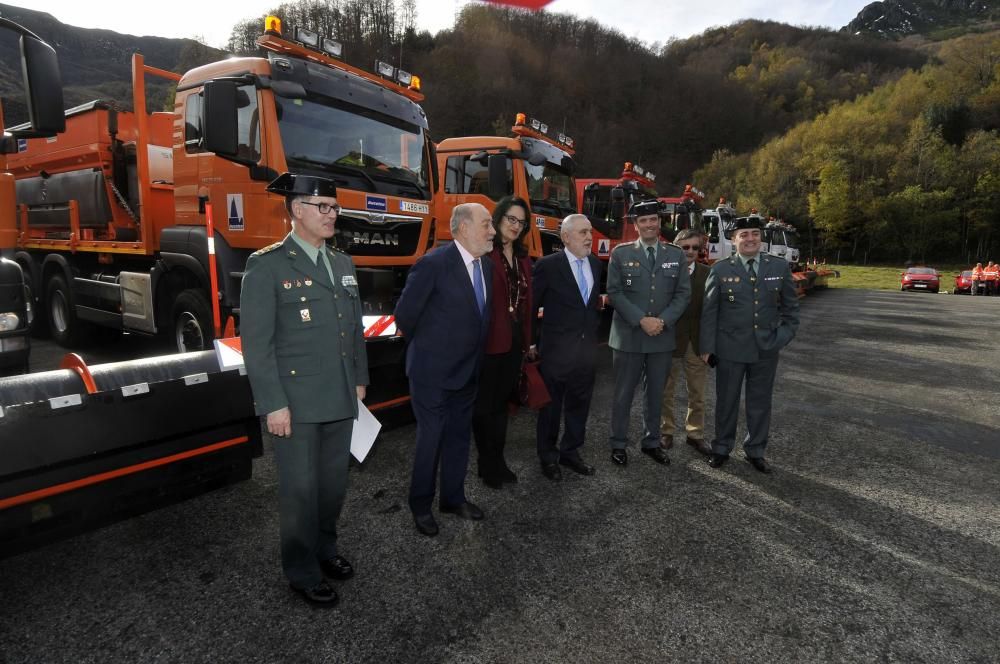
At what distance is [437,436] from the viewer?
301cm

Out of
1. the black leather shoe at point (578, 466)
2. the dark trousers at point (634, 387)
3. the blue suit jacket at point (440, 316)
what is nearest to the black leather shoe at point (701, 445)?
the dark trousers at point (634, 387)

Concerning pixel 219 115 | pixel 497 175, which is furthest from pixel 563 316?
pixel 497 175

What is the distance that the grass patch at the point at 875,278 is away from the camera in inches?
1170

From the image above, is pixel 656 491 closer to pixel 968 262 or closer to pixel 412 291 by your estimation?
pixel 412 291

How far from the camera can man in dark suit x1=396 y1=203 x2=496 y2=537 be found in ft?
9.61

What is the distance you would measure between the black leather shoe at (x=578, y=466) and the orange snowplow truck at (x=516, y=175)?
4.19m

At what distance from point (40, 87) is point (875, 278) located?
40696 mm

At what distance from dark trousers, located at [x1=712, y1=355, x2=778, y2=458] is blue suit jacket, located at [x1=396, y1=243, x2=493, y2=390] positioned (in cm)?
207

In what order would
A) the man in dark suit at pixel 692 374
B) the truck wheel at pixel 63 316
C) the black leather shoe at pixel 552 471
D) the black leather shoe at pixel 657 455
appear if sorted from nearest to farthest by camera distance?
the black leather shoe at pixel 552 471 < the black leather shoe at pixel 657 455 < the man in dark suit at pixel 692 374 < the truck wheel at pixel 63 316

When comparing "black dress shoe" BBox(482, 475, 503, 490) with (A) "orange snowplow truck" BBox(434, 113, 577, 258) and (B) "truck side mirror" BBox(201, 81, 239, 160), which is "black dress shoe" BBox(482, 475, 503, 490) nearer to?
(B) "truck side mirror" BBox(201, 81, 239, 160)

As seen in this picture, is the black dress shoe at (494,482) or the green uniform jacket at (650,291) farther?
the green uniform jacket at (650,291)

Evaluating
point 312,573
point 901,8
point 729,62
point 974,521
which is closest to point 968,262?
point 974,521

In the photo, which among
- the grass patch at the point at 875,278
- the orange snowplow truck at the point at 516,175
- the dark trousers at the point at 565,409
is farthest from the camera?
the grass patch at the point at 875,278

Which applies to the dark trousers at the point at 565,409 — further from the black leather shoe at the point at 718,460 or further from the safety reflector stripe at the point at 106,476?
the safety reflector stripe at the point at 106,476
